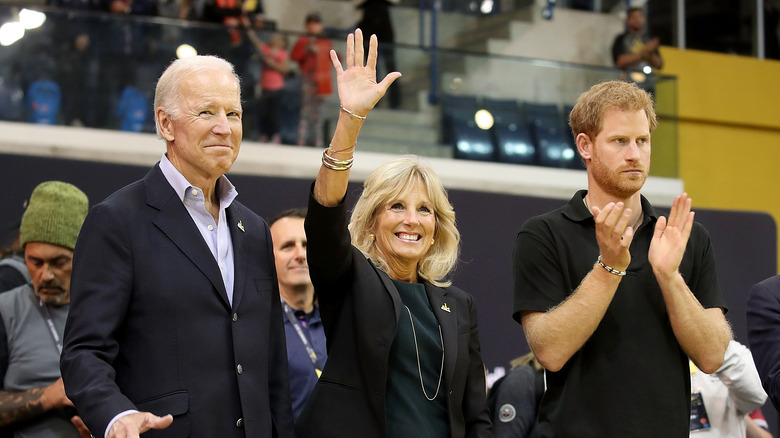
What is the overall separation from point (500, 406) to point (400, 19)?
6184mm

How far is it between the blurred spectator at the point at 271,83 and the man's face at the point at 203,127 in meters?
3.93

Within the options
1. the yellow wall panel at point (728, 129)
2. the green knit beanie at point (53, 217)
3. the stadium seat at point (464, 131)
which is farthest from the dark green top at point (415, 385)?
the yellow wall panel at point (728, 129)

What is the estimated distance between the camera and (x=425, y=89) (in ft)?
22.6

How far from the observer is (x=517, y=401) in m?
3.57

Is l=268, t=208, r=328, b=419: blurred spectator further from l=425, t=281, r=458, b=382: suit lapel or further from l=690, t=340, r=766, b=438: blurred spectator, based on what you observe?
l=690, t=340, r=766, b=438: blurred spectator

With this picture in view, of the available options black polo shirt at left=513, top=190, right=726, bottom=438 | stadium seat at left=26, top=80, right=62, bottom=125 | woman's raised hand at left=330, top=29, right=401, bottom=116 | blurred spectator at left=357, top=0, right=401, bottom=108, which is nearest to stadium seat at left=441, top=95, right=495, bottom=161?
blurred spectator at left=357, top=0, right=401, bottom=108

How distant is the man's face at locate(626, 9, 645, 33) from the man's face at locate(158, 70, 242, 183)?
7.26 m

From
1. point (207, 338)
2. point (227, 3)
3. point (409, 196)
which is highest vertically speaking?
point (227, 3)

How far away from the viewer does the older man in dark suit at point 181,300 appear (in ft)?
7.04

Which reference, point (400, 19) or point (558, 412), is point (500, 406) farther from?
point (400, 19)

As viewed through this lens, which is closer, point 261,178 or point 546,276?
point 546,276

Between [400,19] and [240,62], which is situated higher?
[400,19]

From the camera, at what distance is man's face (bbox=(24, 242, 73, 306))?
330 centimetres

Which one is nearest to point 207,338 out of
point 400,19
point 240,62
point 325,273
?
point 325,273
